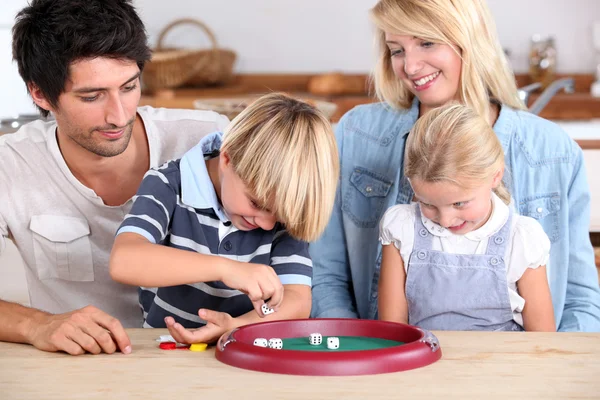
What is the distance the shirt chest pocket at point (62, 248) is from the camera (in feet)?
Answer: 6.56

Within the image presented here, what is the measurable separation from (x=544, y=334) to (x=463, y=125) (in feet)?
1.65

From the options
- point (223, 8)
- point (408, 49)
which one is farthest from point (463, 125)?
point (223, 8)

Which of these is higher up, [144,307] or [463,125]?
[463,125]

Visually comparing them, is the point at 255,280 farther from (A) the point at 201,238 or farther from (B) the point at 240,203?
(A) the point at 201,238

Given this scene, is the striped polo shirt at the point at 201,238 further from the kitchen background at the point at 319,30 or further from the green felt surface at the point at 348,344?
the kitchen background at the point at 319,30

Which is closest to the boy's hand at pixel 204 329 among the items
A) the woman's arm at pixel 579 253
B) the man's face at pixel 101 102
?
the man's face at pixel 101 102

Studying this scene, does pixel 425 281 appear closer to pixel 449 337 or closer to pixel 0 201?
pixel 449 337

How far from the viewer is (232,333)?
1.34 metres

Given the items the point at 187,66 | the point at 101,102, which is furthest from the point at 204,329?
the point at 187,66

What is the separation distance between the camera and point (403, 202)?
2076 millimetres

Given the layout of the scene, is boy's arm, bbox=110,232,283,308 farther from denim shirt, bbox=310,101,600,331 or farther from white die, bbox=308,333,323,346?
denim shirt, bbox=310,101,600,331

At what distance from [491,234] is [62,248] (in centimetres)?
99

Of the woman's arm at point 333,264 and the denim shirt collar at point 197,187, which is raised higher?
the denim shirt collar at point 197,187

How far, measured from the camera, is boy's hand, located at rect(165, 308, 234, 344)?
53.6 inches
